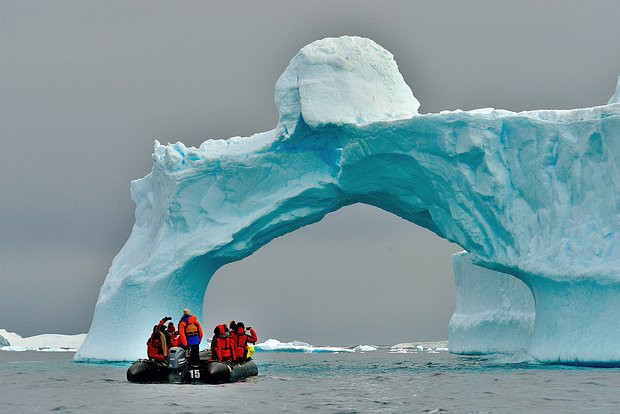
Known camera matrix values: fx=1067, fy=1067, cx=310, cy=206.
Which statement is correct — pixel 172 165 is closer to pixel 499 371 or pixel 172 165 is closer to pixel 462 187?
pixel 462 187

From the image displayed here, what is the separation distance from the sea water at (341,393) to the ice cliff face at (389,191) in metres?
2.29

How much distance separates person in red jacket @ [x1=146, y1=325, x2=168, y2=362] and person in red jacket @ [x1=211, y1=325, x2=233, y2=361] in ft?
2.88

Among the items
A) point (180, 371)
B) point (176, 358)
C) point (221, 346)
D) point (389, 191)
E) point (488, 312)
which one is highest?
point (389, 191)

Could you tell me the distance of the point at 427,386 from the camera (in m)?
19.0

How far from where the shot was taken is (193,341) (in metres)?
19.0

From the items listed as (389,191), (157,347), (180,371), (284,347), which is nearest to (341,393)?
(180,371)

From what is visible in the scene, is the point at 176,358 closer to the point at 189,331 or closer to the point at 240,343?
the point at 189,331

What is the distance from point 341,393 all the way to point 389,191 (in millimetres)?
9890

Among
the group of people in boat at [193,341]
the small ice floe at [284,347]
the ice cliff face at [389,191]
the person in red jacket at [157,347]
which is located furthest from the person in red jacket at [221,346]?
the small ice floe at [284,347]

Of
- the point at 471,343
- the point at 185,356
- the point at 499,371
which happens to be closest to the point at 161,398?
the point at 185,356

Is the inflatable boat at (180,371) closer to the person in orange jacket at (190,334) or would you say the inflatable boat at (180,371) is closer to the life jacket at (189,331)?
the person in orange jacket at (190,334)

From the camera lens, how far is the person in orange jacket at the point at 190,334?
18938 millimetres

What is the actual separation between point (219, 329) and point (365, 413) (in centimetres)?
604

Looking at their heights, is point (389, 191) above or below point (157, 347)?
above
